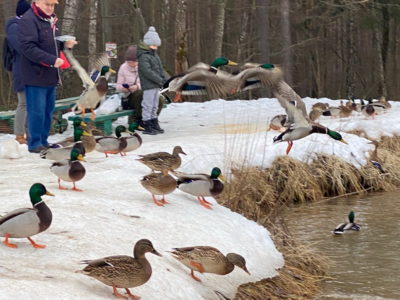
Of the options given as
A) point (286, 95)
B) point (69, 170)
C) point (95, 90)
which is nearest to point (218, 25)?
point (95, 90)

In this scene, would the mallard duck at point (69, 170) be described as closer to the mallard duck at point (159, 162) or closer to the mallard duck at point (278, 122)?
the mallard duck at point (159, 162)

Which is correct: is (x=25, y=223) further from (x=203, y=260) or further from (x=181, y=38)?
(x=181, y=38)

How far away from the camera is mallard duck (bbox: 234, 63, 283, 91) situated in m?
9.97

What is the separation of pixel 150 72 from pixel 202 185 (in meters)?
5.66

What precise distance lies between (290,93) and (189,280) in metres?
4.88

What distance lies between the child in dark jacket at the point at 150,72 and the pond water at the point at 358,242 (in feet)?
11.5

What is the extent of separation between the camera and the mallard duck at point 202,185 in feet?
26.7

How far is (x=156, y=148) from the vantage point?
11.7m

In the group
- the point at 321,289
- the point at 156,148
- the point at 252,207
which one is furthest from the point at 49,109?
the point at 321,289

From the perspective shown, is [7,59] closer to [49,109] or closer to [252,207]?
[49,109]

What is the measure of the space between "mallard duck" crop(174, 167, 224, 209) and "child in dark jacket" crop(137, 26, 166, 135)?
5.48 metres

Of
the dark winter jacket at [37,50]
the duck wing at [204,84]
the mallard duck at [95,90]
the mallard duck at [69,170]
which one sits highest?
the dark winter jacket at [37,50]

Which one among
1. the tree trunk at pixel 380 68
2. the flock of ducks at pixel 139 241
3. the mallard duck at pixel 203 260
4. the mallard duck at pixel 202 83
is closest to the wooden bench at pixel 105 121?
the mallard duck at pixel 202 83

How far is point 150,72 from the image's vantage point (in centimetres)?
1345
